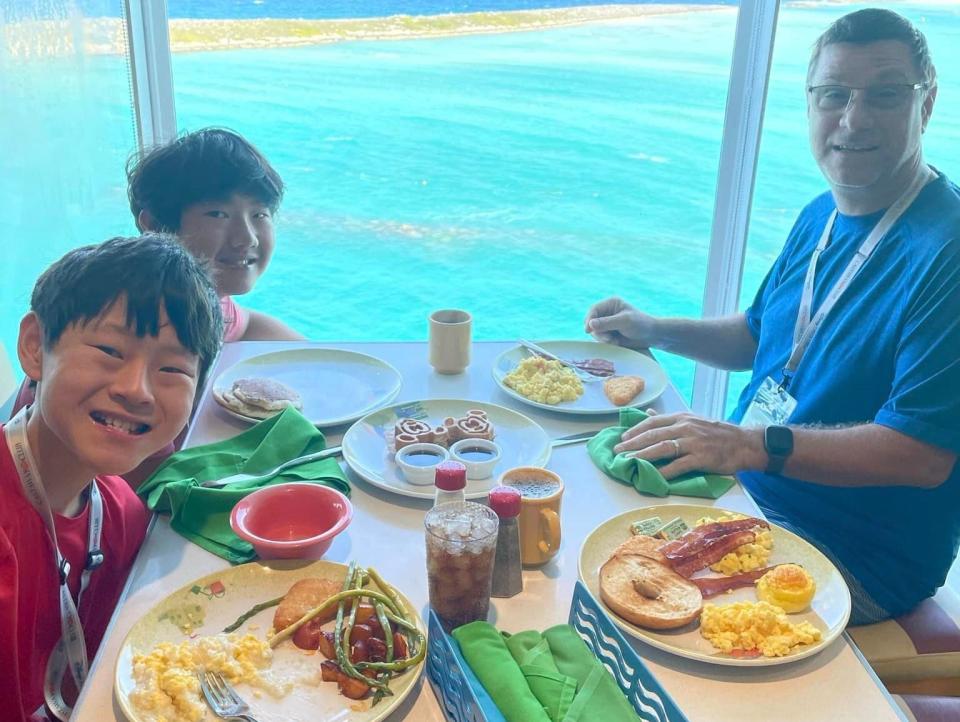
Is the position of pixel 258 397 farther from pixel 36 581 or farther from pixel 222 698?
pixel 222 698

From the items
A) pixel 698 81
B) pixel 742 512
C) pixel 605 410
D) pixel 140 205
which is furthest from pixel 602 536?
pixel 698 81

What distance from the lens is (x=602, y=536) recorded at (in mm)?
1082

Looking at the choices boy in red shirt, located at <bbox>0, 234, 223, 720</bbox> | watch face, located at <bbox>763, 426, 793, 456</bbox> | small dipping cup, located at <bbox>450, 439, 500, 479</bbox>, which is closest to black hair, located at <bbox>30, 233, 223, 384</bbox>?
boy in red shirt, located at <bbox>0, 234, 223, 720</bbox>

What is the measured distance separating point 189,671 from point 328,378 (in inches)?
33.1

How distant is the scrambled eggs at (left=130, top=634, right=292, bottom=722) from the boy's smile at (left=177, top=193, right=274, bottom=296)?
981mm

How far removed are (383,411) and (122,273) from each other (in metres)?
0.51

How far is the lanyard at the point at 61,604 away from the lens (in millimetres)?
1021

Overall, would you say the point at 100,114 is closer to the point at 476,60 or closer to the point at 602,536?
the point at 602,536

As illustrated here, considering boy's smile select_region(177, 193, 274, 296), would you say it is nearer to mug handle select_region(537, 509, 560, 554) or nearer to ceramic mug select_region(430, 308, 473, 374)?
ceramic mug select_region(430, 308, 473, 374)

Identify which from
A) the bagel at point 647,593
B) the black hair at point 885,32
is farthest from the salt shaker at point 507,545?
the black hair at point 885,32

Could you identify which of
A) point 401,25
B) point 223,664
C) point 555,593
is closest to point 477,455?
point 555,593

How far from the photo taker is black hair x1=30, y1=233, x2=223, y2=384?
1052 millimetres

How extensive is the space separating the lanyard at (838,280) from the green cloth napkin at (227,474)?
95cm

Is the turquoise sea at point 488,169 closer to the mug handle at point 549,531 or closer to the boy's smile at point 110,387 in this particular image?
the boy's smile at point 110,387
